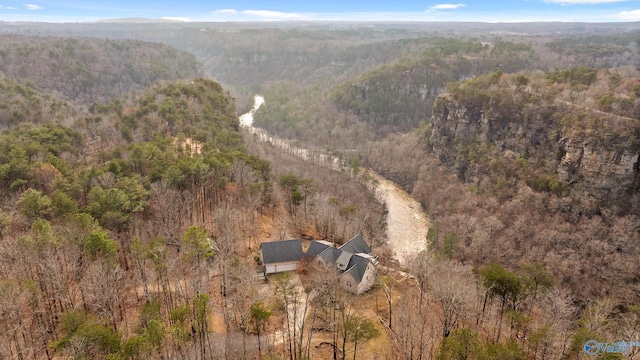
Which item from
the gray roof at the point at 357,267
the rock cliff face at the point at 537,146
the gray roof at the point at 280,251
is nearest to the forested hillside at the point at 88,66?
the rock cliff face at the point at 537,146

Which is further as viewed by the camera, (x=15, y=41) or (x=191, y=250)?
(x=15, y=41)

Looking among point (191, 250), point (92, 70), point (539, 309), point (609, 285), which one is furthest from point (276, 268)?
point (92, 70)

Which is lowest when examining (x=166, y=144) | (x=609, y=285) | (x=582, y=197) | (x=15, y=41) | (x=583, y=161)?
(x=609, y=285)

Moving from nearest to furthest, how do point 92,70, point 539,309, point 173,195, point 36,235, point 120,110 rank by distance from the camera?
point 36,235, point 539,309, point 173,195, point 120,110, point 92,70

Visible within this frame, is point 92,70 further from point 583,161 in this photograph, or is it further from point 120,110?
point 583,161

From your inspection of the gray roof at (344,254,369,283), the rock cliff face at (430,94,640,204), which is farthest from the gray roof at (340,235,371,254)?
the rock cliff face at (430,94,640,204)

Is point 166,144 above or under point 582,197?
above
